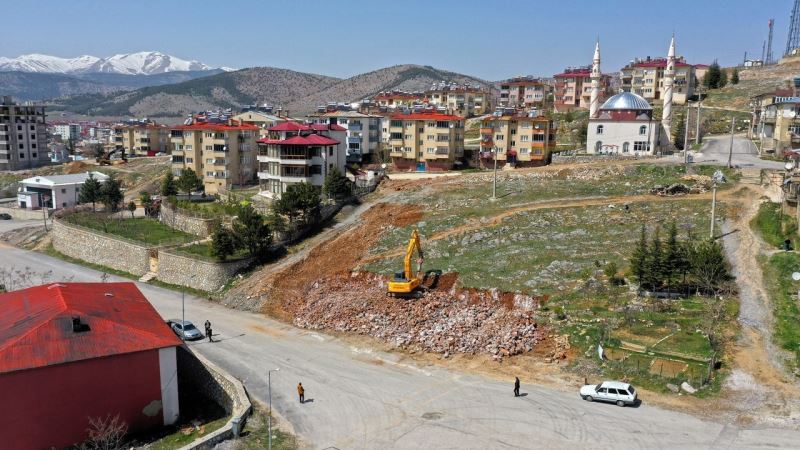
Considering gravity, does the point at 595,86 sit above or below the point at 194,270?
above

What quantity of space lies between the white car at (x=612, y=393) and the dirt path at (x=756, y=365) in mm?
4646

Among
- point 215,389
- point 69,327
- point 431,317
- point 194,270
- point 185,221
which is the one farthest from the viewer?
point 185,221

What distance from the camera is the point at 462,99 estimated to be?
13100 cm

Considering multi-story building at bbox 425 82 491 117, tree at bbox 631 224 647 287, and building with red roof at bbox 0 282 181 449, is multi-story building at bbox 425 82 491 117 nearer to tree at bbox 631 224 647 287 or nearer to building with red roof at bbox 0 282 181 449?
tree at bbox 631 224 647 287

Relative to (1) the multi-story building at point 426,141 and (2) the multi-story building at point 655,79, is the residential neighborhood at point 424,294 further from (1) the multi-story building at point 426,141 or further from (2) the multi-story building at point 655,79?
(2) the multi-story building at point 655,79

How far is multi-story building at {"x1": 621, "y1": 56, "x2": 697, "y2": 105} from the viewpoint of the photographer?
376 ft

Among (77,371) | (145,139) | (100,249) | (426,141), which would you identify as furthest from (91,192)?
(77,371)

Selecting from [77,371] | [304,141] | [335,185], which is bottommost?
[77,371]

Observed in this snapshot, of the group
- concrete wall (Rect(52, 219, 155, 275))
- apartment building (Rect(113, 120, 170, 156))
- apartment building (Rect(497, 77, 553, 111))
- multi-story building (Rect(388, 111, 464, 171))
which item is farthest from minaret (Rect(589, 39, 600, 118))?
apartment building (Rect(113, 120, 170, 156))

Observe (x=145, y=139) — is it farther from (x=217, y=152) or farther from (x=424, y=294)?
(x=424, y=294)

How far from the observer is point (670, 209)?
53.8 m

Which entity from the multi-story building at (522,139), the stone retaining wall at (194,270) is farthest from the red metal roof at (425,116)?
the stone retaining wall at (194,270)

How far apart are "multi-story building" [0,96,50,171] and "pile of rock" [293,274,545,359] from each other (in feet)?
350

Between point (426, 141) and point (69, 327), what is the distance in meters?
60.4
